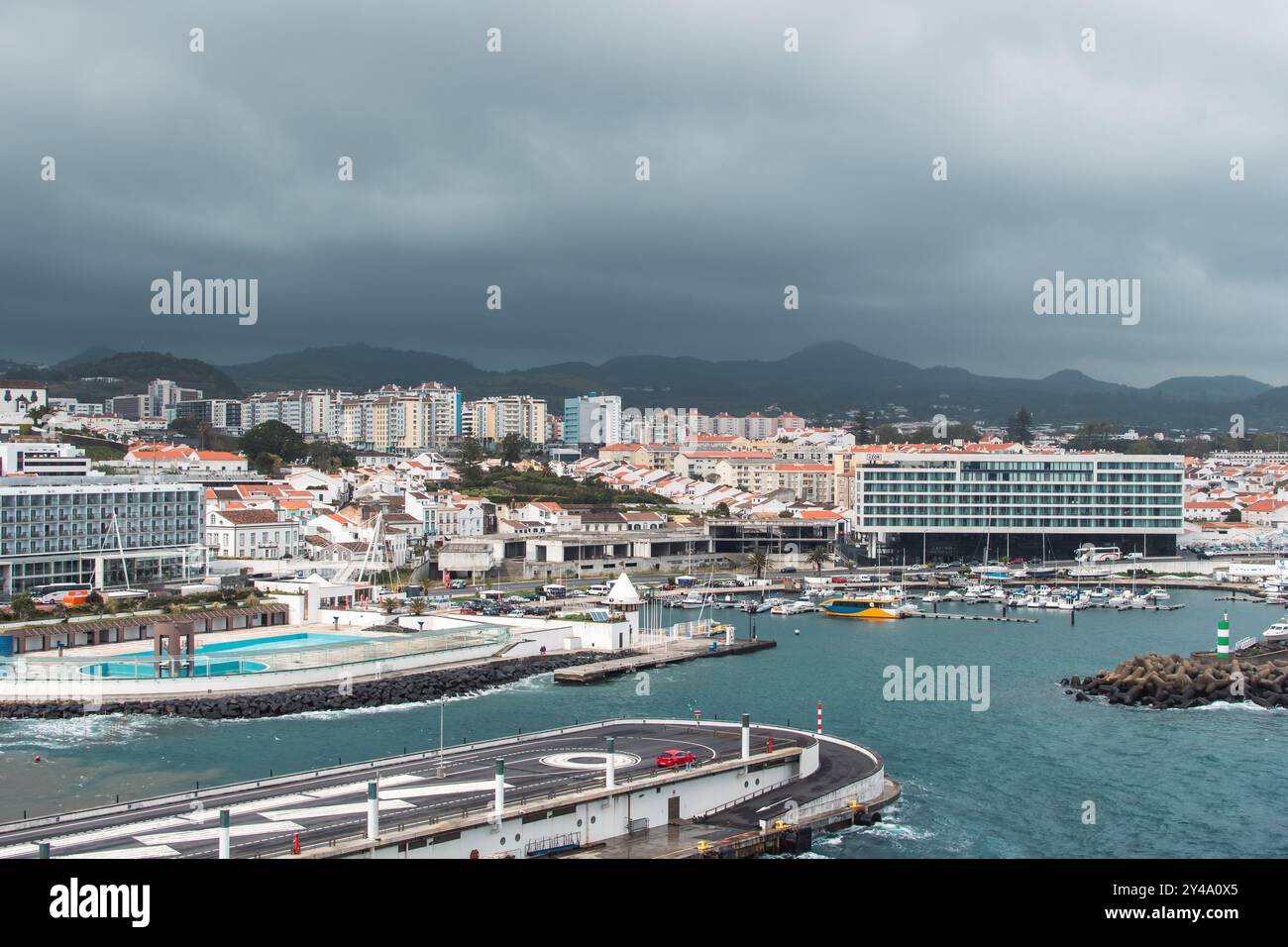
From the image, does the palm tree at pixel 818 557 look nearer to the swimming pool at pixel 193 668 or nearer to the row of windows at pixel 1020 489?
the row of windows at pixel 1020 489

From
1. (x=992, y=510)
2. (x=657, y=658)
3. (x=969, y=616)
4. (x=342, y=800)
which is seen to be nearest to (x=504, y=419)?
(x=992, y=510)

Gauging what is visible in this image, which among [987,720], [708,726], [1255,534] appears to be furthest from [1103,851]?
[1255,534]

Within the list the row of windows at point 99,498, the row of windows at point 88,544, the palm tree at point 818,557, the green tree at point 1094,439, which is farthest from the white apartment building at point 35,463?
the green tree at point 1094,439

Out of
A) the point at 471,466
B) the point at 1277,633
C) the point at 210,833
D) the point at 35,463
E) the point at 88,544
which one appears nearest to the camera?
the point at 210,833

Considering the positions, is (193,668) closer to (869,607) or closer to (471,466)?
(869,607)

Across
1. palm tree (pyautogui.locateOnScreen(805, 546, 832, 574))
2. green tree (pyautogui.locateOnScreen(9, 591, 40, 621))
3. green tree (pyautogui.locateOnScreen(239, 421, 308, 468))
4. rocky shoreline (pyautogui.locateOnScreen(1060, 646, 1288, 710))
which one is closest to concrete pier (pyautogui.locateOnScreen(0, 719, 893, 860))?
rocky shoreline (pyautogui.locateOnScreen(1060, 646, 1288, 710))
